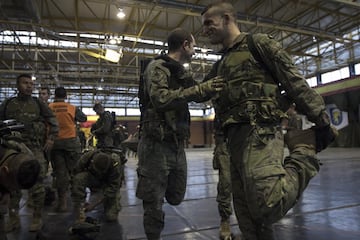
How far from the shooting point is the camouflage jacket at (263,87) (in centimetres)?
162

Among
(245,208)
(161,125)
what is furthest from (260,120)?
(161,125)

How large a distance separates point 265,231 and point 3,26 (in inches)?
465

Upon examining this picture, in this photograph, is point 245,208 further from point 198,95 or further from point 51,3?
point 51,3

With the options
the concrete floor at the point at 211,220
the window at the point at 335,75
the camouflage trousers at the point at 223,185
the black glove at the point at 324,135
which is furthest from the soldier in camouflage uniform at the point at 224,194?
the window at the point at 335,75

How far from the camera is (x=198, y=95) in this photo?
181cm

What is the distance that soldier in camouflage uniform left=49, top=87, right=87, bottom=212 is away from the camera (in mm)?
4113

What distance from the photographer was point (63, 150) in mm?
4312

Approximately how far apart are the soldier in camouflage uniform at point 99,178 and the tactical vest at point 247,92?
2.09 meters

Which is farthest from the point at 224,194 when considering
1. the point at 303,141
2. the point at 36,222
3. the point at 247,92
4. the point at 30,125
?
the point at 30,125

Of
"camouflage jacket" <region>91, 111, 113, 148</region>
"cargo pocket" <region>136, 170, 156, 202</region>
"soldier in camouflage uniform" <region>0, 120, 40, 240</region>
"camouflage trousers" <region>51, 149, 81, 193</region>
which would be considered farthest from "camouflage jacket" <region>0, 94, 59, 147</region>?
"soldier in camouflage uniform" <region>0, 120, 40, 240</region>

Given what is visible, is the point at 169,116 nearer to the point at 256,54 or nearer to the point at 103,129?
the point at 256,54

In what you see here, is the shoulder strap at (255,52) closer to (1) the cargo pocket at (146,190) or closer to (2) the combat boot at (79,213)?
(1) the cargo pocket at (146,190)

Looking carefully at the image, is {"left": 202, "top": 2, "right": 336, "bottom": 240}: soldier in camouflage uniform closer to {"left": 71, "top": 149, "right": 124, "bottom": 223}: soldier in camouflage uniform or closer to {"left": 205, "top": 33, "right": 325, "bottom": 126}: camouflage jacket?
{"left": 205, "top": 33, "right": 325, "bottom": 126}: camouflage jacket

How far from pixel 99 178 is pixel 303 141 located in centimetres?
263
